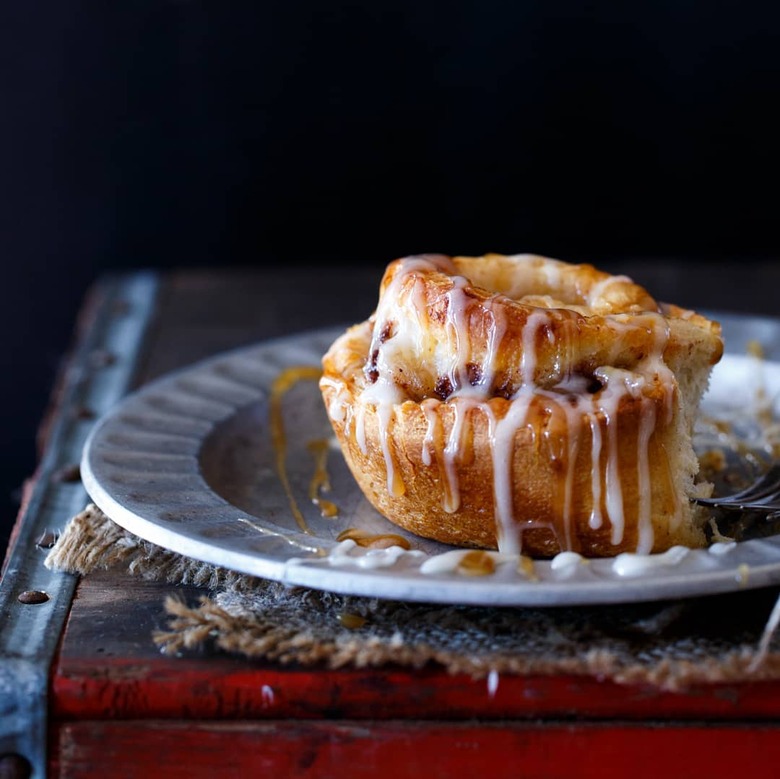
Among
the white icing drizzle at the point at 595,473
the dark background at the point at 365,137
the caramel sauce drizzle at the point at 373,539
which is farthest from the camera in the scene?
the dark background at the point at 365,137

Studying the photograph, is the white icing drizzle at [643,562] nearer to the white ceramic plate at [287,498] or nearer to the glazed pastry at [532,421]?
the white ceramic plate at [287,498]

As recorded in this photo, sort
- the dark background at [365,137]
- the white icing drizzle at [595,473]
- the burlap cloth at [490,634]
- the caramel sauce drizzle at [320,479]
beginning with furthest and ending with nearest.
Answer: the dark background at [365,137]
the caramel sauce drizzle at [320,479]
the white icing drizzle at [595,473]
the burlap cloth at [490,634]

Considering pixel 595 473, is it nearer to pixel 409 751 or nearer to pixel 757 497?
pixel 757 497

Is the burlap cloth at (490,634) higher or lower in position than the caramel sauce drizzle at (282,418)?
higher

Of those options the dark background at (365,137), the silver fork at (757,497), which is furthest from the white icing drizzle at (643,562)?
the dark background at (365,137)

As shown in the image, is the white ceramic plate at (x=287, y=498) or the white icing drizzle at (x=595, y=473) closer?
the white ceramic plate at (x=287, y=498)

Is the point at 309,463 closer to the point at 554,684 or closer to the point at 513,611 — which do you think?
the point at 513,611

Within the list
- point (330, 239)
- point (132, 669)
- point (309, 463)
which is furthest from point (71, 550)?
point (330, 239)
